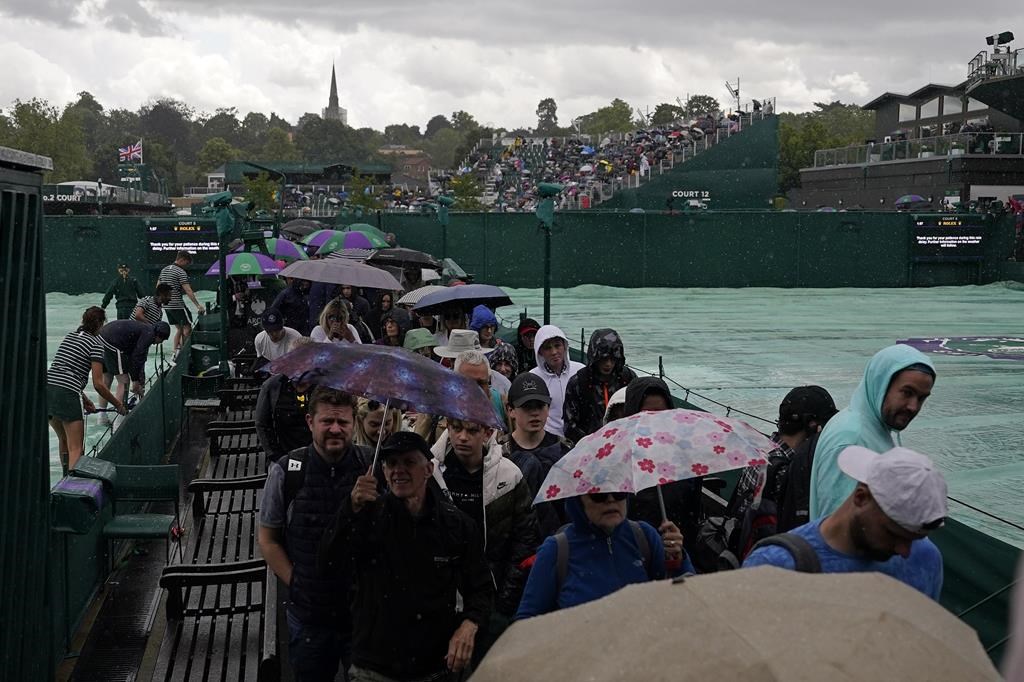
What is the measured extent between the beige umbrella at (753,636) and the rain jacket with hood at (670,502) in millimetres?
3658

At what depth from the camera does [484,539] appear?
5391mm

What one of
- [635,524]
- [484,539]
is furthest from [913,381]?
[484,539]

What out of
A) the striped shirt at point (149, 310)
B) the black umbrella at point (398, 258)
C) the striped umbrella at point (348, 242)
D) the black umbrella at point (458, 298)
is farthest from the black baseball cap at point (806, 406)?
the striped umbrella at point (348, 242)

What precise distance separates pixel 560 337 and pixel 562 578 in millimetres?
4167

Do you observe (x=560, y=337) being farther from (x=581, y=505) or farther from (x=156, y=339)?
(x=156, y=339)

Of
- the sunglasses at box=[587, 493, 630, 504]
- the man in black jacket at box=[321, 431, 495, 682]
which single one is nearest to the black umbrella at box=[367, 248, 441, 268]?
the man in black jacket at box=[321, 431, 495, 682]

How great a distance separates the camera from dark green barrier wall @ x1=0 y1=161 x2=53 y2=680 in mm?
5168

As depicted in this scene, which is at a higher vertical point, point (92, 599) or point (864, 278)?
point (864, 278)

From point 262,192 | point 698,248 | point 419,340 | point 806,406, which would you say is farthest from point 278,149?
point 806,406

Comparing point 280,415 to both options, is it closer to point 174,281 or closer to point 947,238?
point 174,281

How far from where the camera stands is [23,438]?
5.48 m

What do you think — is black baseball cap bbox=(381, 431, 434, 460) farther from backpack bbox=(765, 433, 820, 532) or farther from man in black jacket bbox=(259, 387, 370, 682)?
backpack bbox=(765, 433, 820, 532)

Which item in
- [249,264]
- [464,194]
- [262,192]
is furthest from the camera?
[464,194]

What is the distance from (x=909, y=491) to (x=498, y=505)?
2.53m
